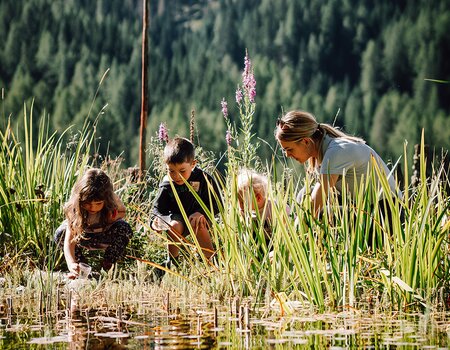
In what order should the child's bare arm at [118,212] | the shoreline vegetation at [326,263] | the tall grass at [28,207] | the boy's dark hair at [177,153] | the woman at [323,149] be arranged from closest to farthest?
the shoreline vegetation at [326,263], the woman at [323,149], the boy's dark hair at [177,153], the child's bare arm at [118,212], the tall grass at [28,207]

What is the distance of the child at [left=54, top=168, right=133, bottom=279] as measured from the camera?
15.5 feet

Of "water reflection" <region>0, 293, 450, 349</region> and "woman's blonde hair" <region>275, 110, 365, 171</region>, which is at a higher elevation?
"woman's blonde hair" <region>275, 110, 365, 171</region>

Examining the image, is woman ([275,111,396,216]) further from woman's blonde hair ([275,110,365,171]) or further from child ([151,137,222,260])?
child ([151,137,222,260])

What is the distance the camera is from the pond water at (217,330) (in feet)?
8.44

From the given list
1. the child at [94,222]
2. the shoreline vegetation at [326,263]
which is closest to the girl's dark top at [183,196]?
the child at [94,222]

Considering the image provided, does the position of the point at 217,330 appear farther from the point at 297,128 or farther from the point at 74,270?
the point at 74,270

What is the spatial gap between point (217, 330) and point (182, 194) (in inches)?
98.9

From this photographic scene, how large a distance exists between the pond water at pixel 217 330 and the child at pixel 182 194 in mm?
1633

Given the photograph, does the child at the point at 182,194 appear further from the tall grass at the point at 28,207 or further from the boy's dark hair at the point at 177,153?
the tall grass at the point at 28,207

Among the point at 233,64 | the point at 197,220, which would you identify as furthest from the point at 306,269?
the point at 233,64

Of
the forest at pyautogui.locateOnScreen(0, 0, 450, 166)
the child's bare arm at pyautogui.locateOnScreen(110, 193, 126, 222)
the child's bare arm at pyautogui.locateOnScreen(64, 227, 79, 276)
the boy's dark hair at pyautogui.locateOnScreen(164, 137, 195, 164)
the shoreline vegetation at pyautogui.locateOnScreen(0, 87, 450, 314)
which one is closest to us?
the shoreline vegetation at pyautogui.locateOnScreen(0, 87, 450, 314)

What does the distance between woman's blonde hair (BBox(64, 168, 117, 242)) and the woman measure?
109 cm

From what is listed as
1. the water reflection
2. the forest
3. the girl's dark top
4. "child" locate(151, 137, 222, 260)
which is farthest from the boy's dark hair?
the forest

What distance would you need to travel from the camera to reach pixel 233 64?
195ft
